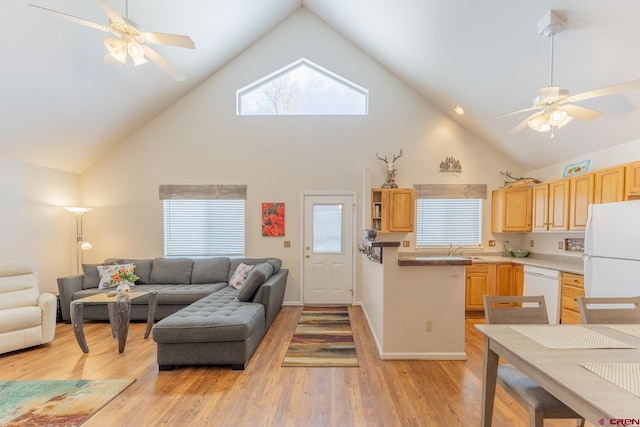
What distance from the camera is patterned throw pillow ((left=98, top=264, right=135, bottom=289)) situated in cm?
443

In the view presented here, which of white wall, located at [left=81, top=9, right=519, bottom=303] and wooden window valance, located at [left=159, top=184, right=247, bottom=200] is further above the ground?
white wall, located at [left=81, top=9, right=519, bottom=303]

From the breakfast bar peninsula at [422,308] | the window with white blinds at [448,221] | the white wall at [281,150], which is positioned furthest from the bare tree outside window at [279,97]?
the breakfast bar peninsula at [422,308]

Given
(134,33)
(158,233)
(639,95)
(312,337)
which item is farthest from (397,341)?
(158,233)

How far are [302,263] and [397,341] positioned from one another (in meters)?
2.48

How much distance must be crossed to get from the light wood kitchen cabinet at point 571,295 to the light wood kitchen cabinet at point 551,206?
0.85 m

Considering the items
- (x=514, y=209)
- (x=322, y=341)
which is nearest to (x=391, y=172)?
(x=514, y=209)

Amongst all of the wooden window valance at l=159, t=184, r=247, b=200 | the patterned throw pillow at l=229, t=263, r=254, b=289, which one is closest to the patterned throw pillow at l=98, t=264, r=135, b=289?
the wooden window valance at l=159, t=184, r=247, b=200

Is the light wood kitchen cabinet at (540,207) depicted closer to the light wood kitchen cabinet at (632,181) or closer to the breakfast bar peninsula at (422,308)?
the light wood kitchen cabinet at (632,181)

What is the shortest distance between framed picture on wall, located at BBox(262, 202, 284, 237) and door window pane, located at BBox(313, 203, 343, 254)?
0.62m

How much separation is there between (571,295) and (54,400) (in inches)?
216

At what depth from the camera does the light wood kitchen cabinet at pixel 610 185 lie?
10.2 ft

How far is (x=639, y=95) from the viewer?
9.07ft

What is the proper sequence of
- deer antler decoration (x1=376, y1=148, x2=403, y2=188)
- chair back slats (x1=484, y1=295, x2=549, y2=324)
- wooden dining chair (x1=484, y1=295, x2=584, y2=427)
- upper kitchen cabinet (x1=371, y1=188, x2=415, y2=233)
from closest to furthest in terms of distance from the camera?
wooden dining chair (x1=484, y1=295, x2=584, y2=427) → chair back slats (x1=484, y1=295, x2=549, y2=324) → upper kitchen cabinet (x1=371, y1=188, x2=415, y2=233) → deer antler decoration (x1=376, y1=148, x2=403, y2=188)

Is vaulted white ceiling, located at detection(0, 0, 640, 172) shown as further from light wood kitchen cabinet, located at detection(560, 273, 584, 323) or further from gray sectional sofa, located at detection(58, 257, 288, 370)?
gray sectional sofa, located at detection(58, 257, 288, 370)
